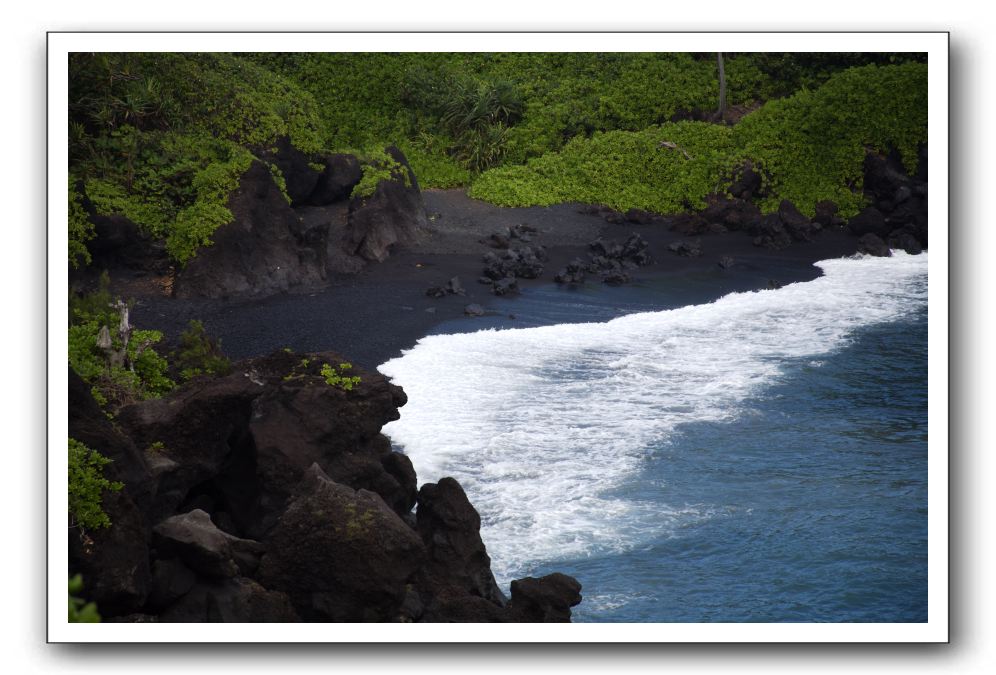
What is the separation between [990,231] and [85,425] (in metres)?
7.92

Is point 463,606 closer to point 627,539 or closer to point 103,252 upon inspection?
point 627,539

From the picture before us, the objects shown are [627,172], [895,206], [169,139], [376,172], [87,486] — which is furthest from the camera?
[627,172]

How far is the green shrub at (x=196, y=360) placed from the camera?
12039 mm

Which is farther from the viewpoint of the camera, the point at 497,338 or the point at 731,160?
the point at 731,160

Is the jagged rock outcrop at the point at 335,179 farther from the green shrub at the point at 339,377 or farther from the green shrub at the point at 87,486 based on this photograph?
the green shrub at the point at 87,486

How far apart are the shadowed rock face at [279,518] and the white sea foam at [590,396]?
1.49m

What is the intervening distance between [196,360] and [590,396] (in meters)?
6.06

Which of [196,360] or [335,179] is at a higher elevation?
[335,179]

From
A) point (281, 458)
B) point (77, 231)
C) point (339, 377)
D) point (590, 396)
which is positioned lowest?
point (281, 458)

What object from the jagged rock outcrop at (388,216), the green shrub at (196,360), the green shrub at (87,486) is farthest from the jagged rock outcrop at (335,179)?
the green shrub at (87,486)

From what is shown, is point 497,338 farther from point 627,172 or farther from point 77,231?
point 627,172

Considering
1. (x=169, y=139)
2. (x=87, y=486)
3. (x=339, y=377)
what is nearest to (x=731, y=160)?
(x=169, y=139)

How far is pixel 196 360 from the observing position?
40.2 feet

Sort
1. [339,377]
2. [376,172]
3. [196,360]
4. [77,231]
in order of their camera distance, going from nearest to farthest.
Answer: [339,377] → [196,360] → [77,231] → [376,172]
